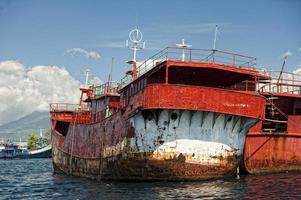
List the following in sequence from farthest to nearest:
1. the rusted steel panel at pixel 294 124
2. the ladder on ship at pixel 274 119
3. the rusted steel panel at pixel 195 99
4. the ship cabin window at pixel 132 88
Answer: the ladder on ship at pixel 274 119, the rusted steel panel at pixel 294 124, the ship cabin window at pixel 132 88, the rusted steel panel at pixel 195 99

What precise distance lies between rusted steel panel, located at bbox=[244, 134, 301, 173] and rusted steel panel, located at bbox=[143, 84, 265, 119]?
616 centimetres

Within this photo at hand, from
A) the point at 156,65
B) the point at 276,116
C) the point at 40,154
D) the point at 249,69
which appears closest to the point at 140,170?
the point at 156,65

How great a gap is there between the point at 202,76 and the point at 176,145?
551 centimetres

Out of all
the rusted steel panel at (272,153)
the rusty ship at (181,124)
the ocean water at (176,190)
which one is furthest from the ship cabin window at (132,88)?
the rusted steel panel at (272,153)

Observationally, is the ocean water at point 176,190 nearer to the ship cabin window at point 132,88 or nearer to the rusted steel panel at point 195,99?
the rusted steel panel at point 195,99

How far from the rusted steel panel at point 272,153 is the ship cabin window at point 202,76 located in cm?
447

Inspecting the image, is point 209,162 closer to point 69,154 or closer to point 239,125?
point 239,125

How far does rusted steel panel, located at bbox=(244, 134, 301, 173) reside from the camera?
1211 inches

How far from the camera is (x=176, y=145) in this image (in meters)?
24.5

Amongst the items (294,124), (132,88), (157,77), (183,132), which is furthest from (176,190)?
(294,124)

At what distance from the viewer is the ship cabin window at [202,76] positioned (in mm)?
26364

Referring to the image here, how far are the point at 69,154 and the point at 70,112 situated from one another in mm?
6811

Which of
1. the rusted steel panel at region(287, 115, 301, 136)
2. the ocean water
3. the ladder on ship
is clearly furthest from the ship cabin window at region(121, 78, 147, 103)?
the rusted steel panel at region(287, 115, 301, 136)

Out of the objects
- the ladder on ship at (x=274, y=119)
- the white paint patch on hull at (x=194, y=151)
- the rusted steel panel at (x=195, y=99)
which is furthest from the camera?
the ladder on ship at (x=274, y=119)
